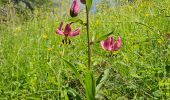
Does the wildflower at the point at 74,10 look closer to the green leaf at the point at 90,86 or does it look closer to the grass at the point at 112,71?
the grass at the point at 112,71

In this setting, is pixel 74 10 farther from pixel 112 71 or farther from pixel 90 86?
pixel 112 71

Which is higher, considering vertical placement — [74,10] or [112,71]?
[74,10]

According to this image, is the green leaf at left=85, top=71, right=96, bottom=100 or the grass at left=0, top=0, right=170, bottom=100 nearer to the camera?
the green leaf at left=85, top=71, right=96, bottom=100

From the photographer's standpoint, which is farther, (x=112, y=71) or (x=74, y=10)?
(x=112, y=71)

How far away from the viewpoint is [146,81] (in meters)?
1.96

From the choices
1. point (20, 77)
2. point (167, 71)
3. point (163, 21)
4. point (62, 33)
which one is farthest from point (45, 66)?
point (163, 21)

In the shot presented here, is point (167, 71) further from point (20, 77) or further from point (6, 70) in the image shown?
point (6, 70)

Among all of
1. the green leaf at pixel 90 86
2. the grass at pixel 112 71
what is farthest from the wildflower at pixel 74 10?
the green leaf at pixel 90 86

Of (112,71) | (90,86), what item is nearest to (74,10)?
(90,86)

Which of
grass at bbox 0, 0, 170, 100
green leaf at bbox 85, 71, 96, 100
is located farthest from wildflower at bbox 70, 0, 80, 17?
green leaf at bbox 85, 71, 96, 100

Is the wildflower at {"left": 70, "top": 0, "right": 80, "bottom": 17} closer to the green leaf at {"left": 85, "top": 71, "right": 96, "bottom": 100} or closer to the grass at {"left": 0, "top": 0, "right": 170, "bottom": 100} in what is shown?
the grass at {"left": 0, "top": 0, "right": 170, "bottom": 100}

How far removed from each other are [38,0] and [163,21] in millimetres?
15312

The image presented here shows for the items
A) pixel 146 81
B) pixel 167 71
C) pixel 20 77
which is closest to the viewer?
pixel 167 71

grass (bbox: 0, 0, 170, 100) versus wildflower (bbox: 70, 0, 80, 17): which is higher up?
wildflower (bbox: 70, 0, 80, 17)
